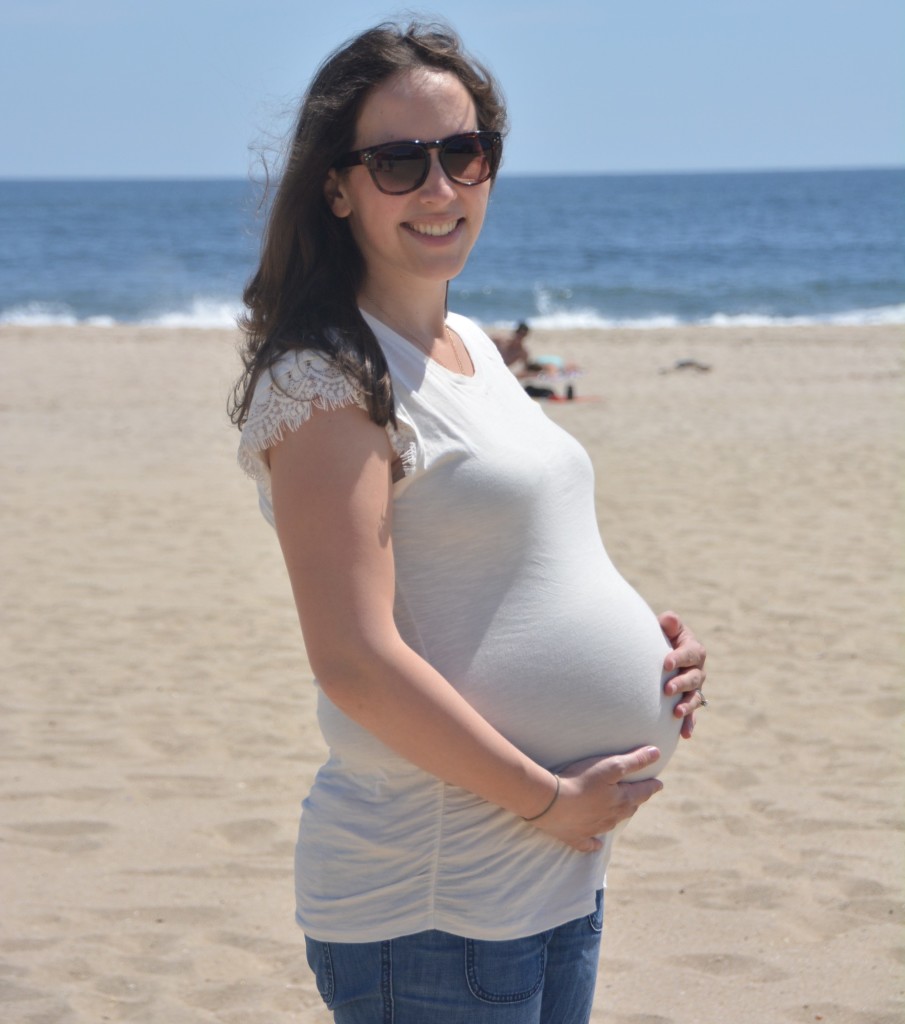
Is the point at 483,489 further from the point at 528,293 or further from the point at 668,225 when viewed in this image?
the point at 668,225

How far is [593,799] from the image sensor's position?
1553 mm

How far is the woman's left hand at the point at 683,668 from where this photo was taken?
1771mm

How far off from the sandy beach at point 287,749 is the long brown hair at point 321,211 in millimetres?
2038

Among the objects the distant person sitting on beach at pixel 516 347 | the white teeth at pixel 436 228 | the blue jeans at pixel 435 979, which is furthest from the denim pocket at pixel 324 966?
the distant person sitting on beach at pixel 516 347

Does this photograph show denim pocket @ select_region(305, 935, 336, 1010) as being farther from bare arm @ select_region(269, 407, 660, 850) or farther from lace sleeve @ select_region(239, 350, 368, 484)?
lace sleeve @ select_region(239, 350, 368, 484)

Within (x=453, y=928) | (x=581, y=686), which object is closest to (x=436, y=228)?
(x=581, y=686)

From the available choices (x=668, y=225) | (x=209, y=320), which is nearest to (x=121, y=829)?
(x=209, y=320)

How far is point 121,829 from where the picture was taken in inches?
155

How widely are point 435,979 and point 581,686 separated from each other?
1.33 ft

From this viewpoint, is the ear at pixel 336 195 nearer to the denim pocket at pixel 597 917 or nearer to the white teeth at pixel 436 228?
the white teeth at pixel 436 228

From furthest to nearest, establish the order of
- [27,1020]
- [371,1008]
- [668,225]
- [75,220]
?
1. [75,220]
2. [668,225]
3. [27,1020]
4. [371,1008]

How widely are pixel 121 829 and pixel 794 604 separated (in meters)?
3.80

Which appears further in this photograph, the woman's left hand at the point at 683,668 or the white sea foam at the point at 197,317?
the white sea foam at the point at 197,317

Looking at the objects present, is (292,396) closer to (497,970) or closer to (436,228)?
(436,228)
